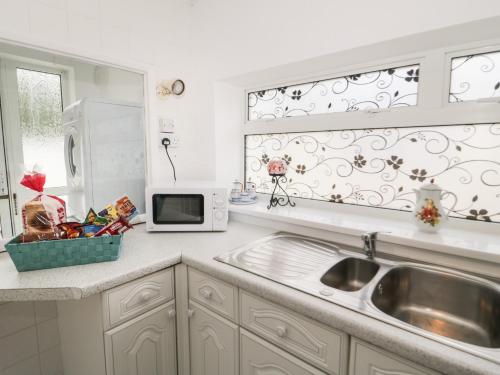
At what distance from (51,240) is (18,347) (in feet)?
2.42

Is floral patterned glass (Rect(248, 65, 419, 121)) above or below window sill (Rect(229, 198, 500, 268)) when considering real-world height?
above

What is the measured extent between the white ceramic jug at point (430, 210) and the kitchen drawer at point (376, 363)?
691 millimetres

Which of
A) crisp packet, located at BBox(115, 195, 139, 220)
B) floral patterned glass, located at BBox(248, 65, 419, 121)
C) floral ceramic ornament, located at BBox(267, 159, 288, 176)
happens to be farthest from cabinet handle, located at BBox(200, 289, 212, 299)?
floral patterned glass, located at BBox(248, 65, 419, 121)

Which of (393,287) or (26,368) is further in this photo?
(26,368)

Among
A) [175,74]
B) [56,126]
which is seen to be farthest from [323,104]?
[56,126]

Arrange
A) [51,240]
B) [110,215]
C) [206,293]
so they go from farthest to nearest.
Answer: [110,215] → [206,293] → [51,240]

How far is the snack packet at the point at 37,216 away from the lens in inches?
44.1

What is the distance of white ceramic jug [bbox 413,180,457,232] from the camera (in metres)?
1.23

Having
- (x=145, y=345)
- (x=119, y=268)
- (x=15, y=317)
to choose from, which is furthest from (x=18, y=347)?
(x=119, y=268)

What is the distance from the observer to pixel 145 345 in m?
1.25

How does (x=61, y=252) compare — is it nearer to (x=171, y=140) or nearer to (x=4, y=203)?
(x=4, y=203)

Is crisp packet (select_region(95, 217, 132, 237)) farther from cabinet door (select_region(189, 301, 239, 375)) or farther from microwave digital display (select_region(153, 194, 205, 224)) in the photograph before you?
cabinet door (select_region(189, 301, 239, 375))

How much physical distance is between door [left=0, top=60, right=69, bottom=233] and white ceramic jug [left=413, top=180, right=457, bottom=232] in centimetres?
173

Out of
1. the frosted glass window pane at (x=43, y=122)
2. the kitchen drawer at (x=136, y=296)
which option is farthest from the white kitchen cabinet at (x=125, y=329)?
the frosted glass window pane at (x=43, y=122)
